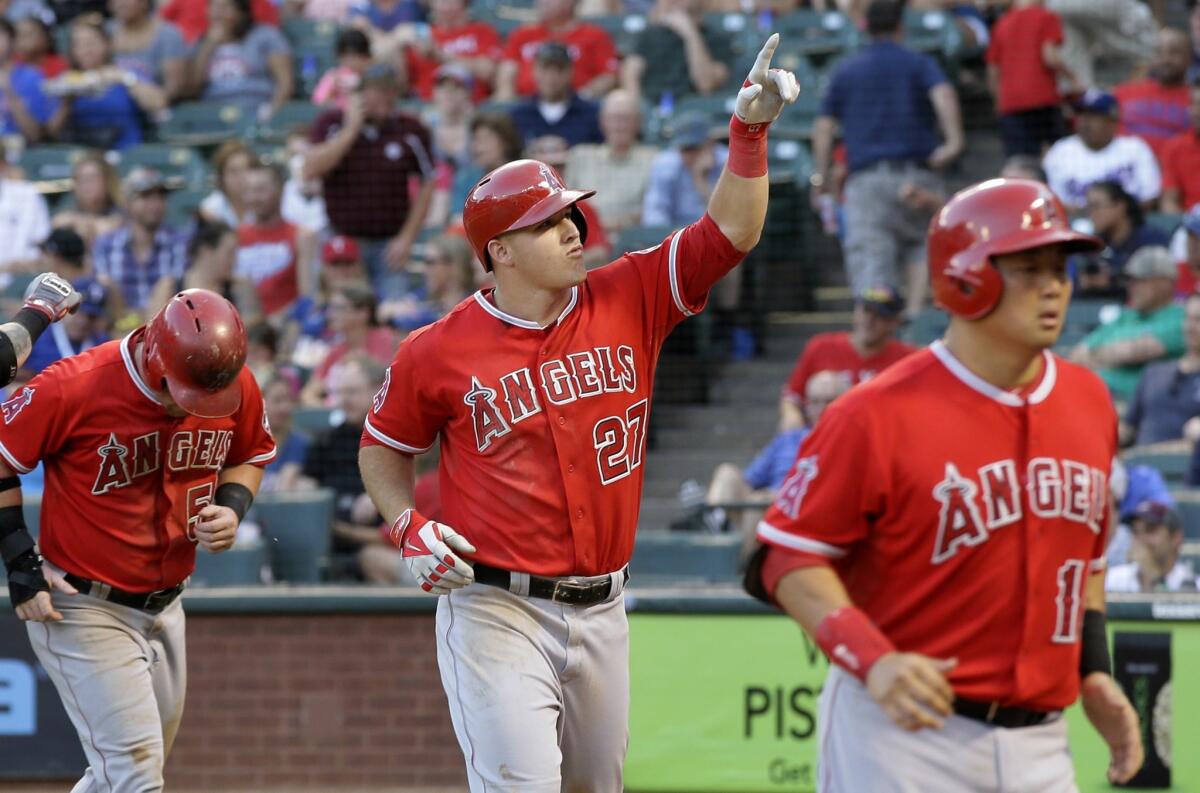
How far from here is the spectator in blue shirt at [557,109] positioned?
32.4 feet

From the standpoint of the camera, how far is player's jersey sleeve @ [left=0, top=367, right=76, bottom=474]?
192 inches

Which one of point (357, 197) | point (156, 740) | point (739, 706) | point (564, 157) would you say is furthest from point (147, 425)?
point (357, 197)

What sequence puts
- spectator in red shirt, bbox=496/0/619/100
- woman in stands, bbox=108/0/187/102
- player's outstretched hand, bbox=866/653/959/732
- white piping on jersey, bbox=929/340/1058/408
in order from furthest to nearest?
woman in stands, bbox=108/0/187/102 < spectator in red shirt, bbox=496/0/619/100 < white piping on jersey, bbox=929/340/1058/408 < player's outstretched hand, bbox=866/653/959/732

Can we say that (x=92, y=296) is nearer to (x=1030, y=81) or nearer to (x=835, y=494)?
(x=1030, y=81)

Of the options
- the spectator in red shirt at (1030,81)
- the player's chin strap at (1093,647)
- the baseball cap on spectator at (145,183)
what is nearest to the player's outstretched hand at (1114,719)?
the player's chin strap at (1093,647)

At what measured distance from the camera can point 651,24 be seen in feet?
35.3

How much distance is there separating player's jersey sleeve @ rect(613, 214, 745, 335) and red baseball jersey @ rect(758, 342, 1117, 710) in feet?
3.99

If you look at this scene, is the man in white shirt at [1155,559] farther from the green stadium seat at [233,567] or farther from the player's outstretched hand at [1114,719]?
the player's outstretched hand at [1114,719]

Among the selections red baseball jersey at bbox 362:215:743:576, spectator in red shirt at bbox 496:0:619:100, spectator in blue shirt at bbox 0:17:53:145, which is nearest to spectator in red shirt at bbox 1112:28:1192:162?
spectator in red shirt at bbox 496:0:619:100

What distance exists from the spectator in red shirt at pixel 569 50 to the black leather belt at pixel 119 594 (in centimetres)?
595

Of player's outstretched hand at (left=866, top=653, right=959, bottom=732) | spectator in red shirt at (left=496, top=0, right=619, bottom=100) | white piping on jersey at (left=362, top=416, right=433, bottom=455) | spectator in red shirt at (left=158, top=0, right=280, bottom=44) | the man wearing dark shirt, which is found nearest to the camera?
player's outstretched hand at (left=866, top=653, right=959, bottom=732)

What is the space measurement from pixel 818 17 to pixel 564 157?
2521 mm

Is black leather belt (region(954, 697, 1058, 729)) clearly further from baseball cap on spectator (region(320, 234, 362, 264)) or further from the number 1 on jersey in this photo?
→ baseball cap on spectator (region(320, 234, 362, 264))

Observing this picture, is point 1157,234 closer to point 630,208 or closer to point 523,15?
point 630,208
